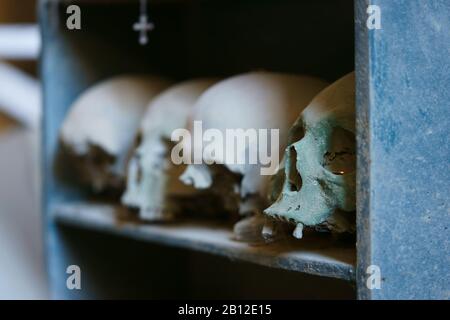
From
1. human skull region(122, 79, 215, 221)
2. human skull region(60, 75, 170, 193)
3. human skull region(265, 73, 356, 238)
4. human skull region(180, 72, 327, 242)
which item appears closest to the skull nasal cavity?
human skull region(265, 73, 356, 238)

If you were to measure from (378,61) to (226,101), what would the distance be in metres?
0.32

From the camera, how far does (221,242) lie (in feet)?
3.86

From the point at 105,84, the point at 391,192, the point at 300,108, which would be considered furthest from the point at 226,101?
the point at 105,84

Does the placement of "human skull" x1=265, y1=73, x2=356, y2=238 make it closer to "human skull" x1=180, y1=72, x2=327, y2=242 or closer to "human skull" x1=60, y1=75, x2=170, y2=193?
"human skull" x1=180, y1=72, x2=327, y2=242

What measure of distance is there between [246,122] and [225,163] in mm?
69

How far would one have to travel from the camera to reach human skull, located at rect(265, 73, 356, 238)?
977mm

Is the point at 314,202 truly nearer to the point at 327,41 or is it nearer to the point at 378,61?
the point at 378,61

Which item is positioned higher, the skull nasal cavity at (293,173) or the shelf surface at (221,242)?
the skull nasal cavity at (293,173)

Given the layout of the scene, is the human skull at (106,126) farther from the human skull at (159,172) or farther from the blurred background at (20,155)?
the blurred background at (20,155)

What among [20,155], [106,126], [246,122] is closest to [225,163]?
[246,122]

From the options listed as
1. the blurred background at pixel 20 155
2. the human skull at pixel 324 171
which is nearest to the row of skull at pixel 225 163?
the human skull at pixel 324 171

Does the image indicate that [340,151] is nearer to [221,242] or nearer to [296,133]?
[296,133]

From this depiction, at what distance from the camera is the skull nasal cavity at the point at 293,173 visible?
1.01m

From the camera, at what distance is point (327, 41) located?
1.38 metres
